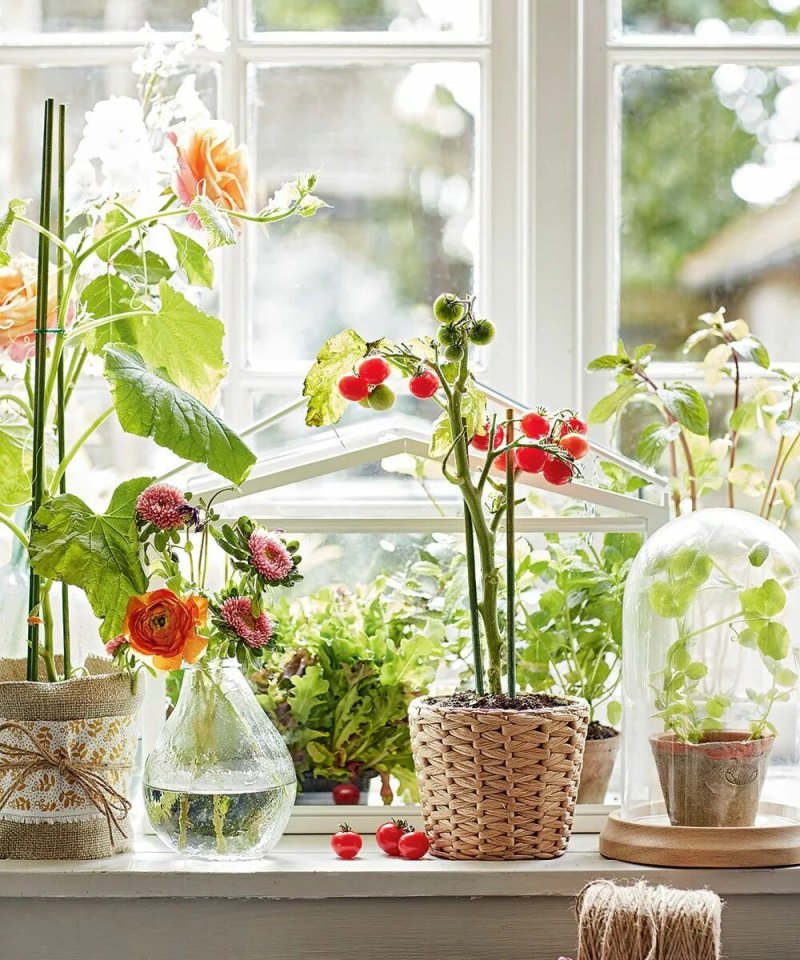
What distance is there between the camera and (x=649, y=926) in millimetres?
966

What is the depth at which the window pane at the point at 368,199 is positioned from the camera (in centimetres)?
167

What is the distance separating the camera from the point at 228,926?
1.24 meters

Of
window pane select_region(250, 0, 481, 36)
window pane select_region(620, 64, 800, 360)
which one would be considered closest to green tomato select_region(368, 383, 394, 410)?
window pane select_region(620, 64, 800, 360)

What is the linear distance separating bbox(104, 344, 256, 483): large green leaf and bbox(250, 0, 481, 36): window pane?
0.68 metres

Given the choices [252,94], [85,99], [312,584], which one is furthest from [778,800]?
[85,99]

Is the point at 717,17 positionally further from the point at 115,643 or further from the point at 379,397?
the point at 115,643

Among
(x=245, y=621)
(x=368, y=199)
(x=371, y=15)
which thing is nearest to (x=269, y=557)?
(x=245, y=621)

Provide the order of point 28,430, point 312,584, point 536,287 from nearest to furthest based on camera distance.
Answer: point 28,430 → point 312,584 → point 536,287

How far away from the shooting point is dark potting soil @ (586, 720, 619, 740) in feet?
4.62

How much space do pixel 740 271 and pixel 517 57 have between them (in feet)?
1.34

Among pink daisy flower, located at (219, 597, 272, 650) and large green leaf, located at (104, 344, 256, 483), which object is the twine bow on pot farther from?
large green leaf, located at (104, 344, 256, 483)

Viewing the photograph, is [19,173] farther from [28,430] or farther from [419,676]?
[419,676]

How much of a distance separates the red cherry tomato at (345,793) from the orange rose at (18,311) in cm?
57

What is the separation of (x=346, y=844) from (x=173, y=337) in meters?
0.54
